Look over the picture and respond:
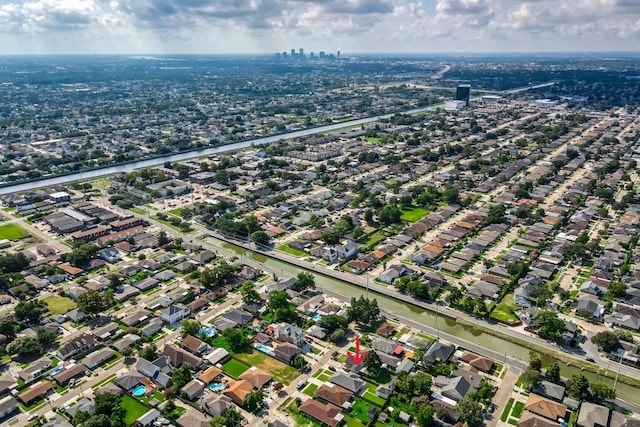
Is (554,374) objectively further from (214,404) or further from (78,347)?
(78,347)

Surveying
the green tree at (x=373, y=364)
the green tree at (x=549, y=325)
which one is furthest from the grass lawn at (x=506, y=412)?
the green tree at (x=549, y=325)

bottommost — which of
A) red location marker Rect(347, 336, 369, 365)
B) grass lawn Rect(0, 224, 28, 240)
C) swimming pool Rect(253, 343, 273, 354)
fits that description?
swimming pool Rect(253, 343, 273, 354)

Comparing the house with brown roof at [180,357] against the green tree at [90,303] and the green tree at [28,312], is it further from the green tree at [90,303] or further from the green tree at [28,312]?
the green tree at [28,312]

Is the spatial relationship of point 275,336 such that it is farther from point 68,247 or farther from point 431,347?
point 68,247

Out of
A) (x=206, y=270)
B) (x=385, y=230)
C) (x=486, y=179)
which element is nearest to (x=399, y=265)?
(x=385, y=230)

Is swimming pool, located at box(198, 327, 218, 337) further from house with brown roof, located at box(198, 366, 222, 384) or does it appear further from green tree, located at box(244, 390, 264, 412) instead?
green tree, located at box(244, 390, 264, 412)

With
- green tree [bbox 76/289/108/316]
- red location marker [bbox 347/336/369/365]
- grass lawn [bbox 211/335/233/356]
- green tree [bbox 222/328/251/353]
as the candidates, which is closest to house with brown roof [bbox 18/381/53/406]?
green tree [bbox 76/289/108/316]

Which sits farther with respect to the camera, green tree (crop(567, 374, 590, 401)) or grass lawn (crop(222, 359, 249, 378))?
grass lawn (crop(222, 359, 249, 378))
